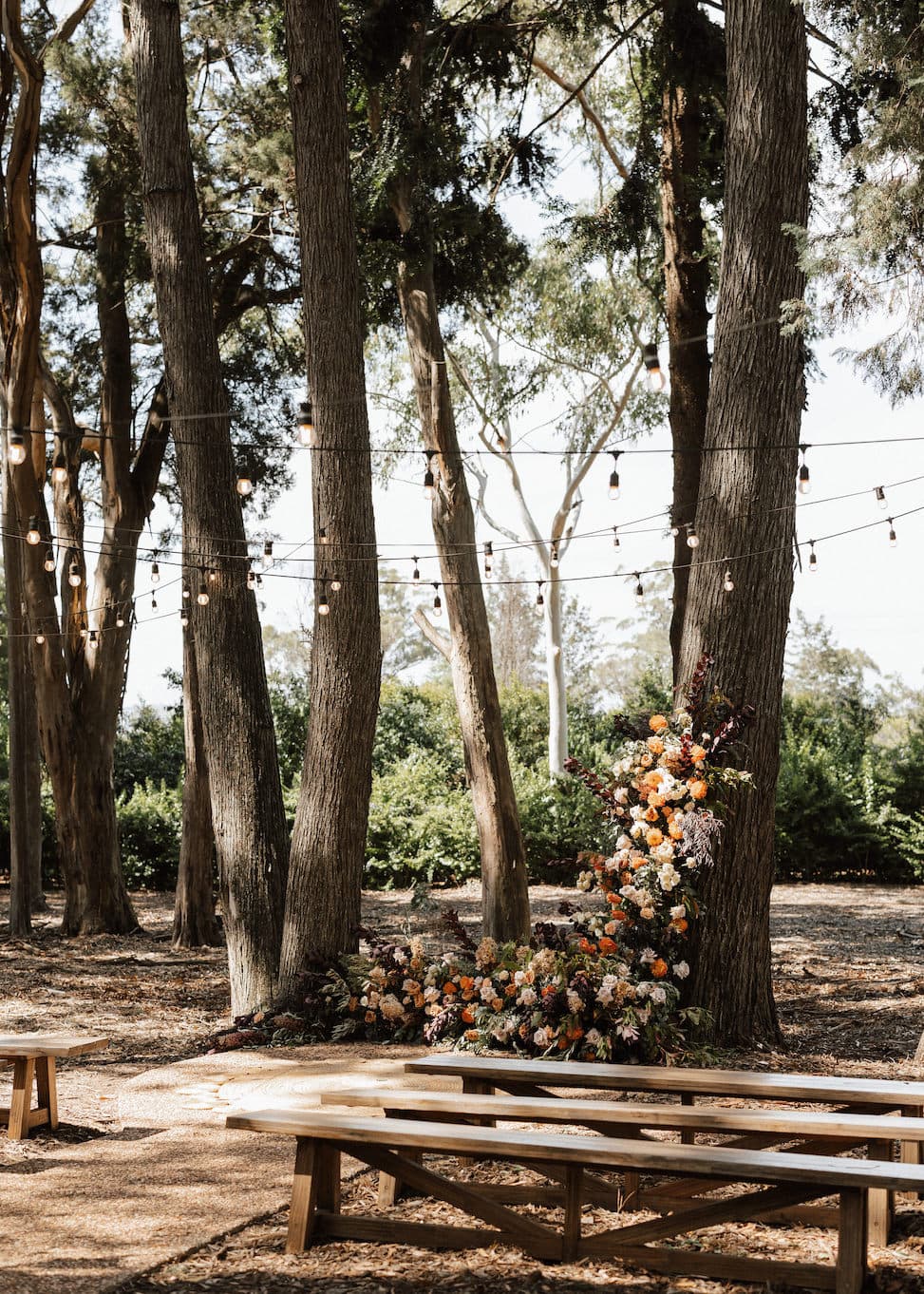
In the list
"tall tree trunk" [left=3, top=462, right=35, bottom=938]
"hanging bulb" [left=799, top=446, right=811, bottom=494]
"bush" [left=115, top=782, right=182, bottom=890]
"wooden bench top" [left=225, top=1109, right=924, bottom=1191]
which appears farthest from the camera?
"bush" [left=115, top=782, right=182, bottom=890]

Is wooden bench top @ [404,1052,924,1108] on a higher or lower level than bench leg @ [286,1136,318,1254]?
higher

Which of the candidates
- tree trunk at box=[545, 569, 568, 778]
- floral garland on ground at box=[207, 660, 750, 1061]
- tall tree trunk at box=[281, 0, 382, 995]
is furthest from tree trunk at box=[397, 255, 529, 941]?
tree trunk at box=[545, 569, 568, 778]

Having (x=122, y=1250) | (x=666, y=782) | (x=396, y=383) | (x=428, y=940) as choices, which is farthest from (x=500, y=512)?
(x=122, y=1250)

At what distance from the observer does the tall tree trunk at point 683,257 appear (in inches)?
357

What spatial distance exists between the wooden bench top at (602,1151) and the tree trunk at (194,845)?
26.8 feet

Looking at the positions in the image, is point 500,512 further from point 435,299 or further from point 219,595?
point 219,595

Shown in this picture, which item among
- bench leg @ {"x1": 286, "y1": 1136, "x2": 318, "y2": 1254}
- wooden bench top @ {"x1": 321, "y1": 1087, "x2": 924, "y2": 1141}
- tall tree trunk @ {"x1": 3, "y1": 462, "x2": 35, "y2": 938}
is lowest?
bench leg @ {"x1": 286, "y1": 1136, "x2": 318, "y2": 1254}

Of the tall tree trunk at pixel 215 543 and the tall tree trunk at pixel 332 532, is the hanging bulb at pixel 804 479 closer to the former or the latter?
the tall tree trunk at pixel 332 532

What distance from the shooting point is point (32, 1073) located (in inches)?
195

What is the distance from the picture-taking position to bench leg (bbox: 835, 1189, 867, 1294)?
275cm

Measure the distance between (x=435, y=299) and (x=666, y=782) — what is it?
5976mm

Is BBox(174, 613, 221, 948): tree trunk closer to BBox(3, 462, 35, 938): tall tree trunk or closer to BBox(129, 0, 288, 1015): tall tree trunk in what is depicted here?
BBox(3, 462, 35, 938): tall tree trunk

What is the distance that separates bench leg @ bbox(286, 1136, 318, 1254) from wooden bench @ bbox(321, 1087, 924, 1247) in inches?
10.9

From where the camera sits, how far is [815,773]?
15773 millimetres
